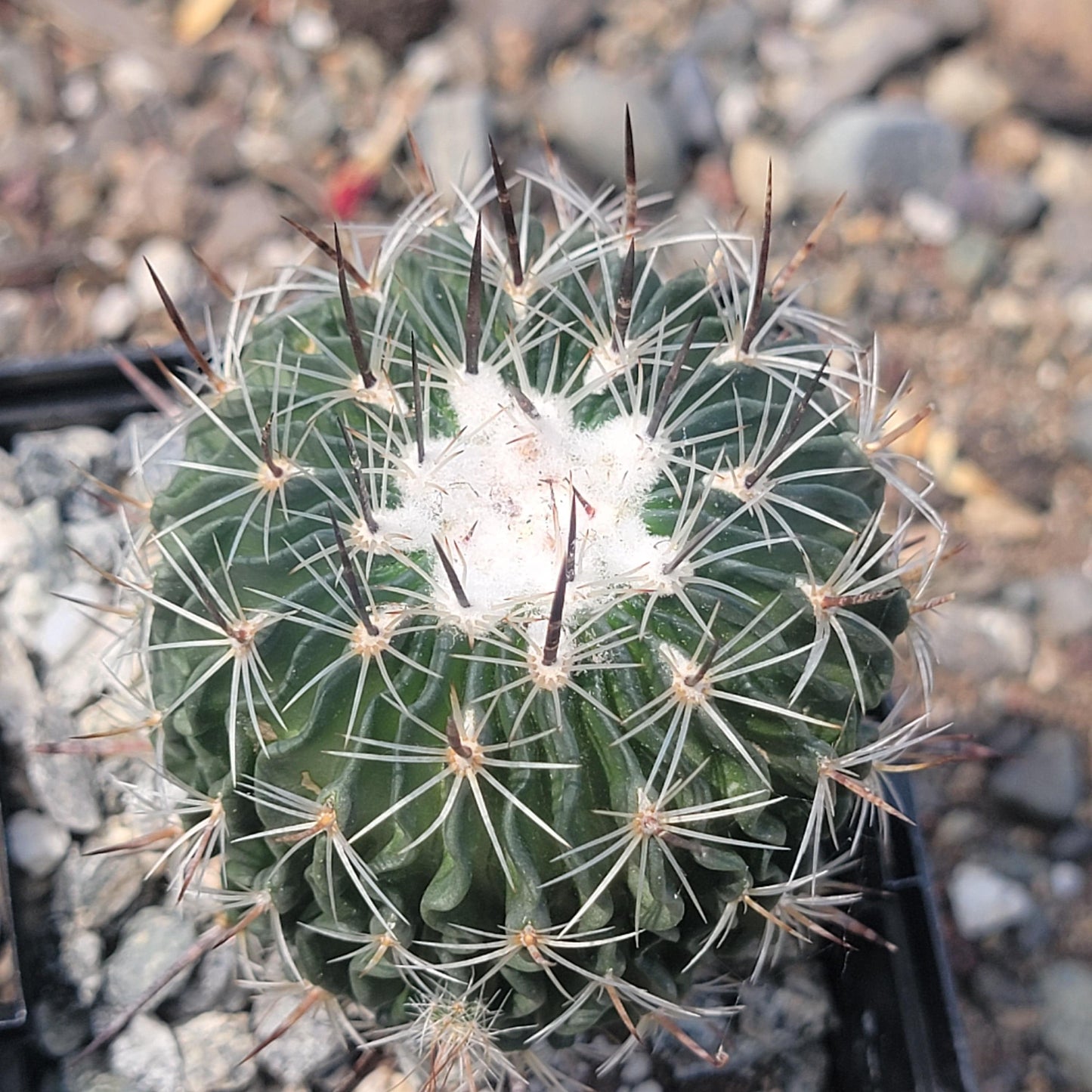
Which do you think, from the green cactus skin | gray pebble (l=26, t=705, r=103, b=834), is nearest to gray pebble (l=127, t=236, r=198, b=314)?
gray pebble (l=26, t=705, r=103, b=834)

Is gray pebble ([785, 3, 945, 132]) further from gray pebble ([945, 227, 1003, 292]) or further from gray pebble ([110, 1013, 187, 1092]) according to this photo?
gray pebble ([110, 1013, 187, 1092])

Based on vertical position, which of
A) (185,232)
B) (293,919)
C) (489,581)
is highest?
(185,232)

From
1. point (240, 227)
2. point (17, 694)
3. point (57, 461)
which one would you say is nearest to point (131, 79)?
point (240, 227)

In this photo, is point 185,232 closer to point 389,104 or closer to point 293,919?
point 389,104

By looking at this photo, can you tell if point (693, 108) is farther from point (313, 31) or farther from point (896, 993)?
point (896, 993)

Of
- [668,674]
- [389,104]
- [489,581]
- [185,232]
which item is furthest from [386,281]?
[389,104]

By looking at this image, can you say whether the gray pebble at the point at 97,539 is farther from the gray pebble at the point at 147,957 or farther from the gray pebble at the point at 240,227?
the gray pebble at the point at 240,227
